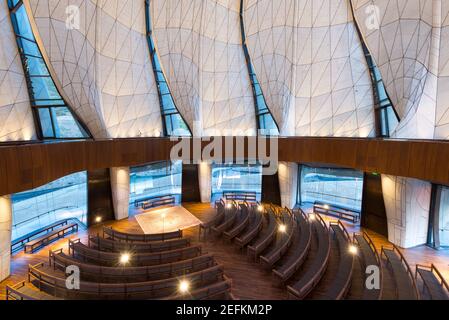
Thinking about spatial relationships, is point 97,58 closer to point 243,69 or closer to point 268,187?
Answer: point 243,69

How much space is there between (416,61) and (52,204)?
2313 cm

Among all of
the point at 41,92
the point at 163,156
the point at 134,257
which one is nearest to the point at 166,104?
the point at 163,156

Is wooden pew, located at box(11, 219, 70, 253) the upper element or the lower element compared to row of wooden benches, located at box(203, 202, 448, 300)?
lower

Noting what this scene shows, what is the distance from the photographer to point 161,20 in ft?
50.8

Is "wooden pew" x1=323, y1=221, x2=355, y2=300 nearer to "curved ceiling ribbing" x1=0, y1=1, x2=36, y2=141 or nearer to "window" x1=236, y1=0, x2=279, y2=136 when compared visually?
"window" x1=236, y1=0, x2=279, y2=136

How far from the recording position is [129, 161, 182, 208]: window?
18844 millimetres

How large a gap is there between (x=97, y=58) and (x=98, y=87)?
1564 millimetres

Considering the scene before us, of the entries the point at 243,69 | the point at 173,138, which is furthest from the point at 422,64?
the point at 173,138

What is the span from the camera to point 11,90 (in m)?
11.8

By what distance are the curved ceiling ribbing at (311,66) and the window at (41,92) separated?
472 inches

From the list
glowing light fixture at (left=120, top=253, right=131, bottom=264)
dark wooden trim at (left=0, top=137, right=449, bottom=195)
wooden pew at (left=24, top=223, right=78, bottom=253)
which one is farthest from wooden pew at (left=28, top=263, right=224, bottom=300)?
wooden pew at (left=24, top=223, right=78, bottom=253)

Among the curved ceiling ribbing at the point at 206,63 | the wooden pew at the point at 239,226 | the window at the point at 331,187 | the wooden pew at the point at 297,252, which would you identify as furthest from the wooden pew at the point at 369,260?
the curved ceiling ribbing at the point at 206,63

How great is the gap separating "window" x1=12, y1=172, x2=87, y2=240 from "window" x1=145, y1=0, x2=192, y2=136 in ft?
22.1
